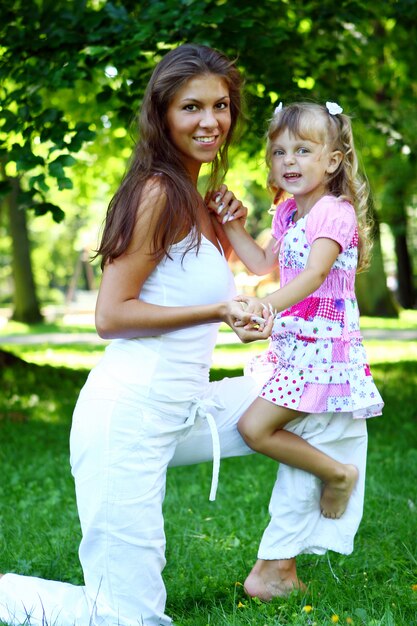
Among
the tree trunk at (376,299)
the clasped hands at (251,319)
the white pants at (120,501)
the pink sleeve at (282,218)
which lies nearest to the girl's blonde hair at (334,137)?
the pink sleeve at (282,218)

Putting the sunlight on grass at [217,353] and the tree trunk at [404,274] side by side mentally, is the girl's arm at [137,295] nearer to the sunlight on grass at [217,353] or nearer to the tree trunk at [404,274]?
the sunlight on grass at [217,353]

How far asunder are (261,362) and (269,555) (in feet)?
2.51

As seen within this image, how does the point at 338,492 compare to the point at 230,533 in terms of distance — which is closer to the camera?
the point at 338,492

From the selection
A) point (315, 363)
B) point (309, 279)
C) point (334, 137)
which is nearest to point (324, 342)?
point (315, 363)

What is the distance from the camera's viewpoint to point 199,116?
3.42 meters

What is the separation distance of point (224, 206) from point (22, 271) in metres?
19.0

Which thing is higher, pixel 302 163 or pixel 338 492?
pixel 302 163

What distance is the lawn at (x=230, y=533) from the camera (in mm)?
3639

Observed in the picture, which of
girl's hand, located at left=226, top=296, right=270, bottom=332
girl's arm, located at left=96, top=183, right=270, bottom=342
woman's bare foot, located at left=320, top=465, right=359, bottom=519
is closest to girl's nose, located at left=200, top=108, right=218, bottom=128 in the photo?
girl's arm, located at left=96, top=183, right=270, bottom=342

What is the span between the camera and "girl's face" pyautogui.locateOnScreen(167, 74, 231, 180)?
11.2 ft

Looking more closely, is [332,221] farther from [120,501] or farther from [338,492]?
[120,501]

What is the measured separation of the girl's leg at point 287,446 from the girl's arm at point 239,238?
589 mm

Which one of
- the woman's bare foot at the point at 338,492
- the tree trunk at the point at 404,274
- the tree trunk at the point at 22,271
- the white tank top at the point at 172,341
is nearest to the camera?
the white tank top at the point at 172,341

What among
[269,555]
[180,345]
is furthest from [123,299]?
[269,555]
